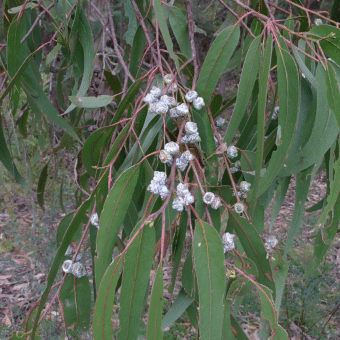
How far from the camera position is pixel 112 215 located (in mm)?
551

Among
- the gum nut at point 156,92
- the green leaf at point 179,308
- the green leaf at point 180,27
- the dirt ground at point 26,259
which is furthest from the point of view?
the dirt ground at point 26,259

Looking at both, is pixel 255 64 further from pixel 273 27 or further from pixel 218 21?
pixel 218 21

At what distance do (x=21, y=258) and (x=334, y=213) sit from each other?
91.7 inches

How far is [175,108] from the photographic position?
55cm

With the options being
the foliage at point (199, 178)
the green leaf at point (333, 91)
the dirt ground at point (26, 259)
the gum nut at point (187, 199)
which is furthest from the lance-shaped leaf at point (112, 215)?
the dirt ground at point (26, 259)

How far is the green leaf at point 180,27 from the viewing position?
2.61 feet

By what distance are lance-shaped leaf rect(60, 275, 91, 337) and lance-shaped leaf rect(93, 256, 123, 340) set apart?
23cm

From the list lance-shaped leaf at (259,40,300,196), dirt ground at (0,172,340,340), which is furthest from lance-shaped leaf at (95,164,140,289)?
dirt ground at (0,172,340,340)

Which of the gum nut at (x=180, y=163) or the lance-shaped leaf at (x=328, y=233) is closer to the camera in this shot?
the gum nut at (x=180, y=163)

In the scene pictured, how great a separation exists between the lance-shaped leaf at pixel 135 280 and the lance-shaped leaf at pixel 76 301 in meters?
0.22

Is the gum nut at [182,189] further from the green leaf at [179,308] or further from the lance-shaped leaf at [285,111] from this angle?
the green leaf at [179,308]

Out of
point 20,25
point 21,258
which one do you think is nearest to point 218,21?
point 21,258

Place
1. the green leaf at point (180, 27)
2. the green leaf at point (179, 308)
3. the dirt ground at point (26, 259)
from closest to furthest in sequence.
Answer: the green leaf at point (179, 308) < the green leaf at point (180, 27) < the dirt ground at point (26, 259)

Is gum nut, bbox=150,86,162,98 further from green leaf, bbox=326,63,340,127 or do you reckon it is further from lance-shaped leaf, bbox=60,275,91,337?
lance-shaped leaf, bbox=60,275,91,337
